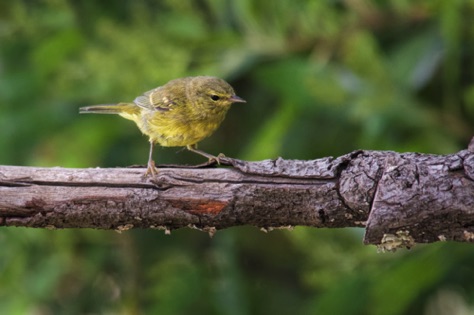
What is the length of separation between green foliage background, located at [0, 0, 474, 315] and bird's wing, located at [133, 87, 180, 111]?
1.77 ft

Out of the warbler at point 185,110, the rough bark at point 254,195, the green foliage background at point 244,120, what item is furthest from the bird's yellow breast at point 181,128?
the rough bark at point 254,195

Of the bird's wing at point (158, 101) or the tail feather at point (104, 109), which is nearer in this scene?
the bird's wing at point (158, 101)

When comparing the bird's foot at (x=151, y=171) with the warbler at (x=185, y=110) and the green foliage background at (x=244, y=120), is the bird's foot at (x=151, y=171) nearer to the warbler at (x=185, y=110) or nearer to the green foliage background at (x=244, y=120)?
the warbler at (x=185, y=110)

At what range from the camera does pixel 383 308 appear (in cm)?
419

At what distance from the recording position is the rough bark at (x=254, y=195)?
7.70 feet

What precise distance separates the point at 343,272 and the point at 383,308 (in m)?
0.37

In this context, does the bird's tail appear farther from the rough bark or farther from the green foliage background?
the rough bark

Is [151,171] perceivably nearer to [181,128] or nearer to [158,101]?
[181,128]

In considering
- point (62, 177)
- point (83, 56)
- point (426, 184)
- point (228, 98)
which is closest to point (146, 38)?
point (83, 56)

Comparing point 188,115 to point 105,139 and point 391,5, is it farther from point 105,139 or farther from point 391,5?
point 105,139

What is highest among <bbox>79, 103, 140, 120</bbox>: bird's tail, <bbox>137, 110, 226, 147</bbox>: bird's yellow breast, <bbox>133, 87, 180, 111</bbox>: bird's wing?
<bbox>79, 103, 140, 120</bbox>: bird's tail

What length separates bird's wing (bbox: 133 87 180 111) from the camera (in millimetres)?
3863

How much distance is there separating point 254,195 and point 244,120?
2651 millimetres

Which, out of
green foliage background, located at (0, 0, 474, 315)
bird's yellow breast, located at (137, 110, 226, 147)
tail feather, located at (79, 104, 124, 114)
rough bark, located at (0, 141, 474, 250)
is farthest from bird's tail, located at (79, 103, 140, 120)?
rough bark, located at (0, 141, 474, 250)
